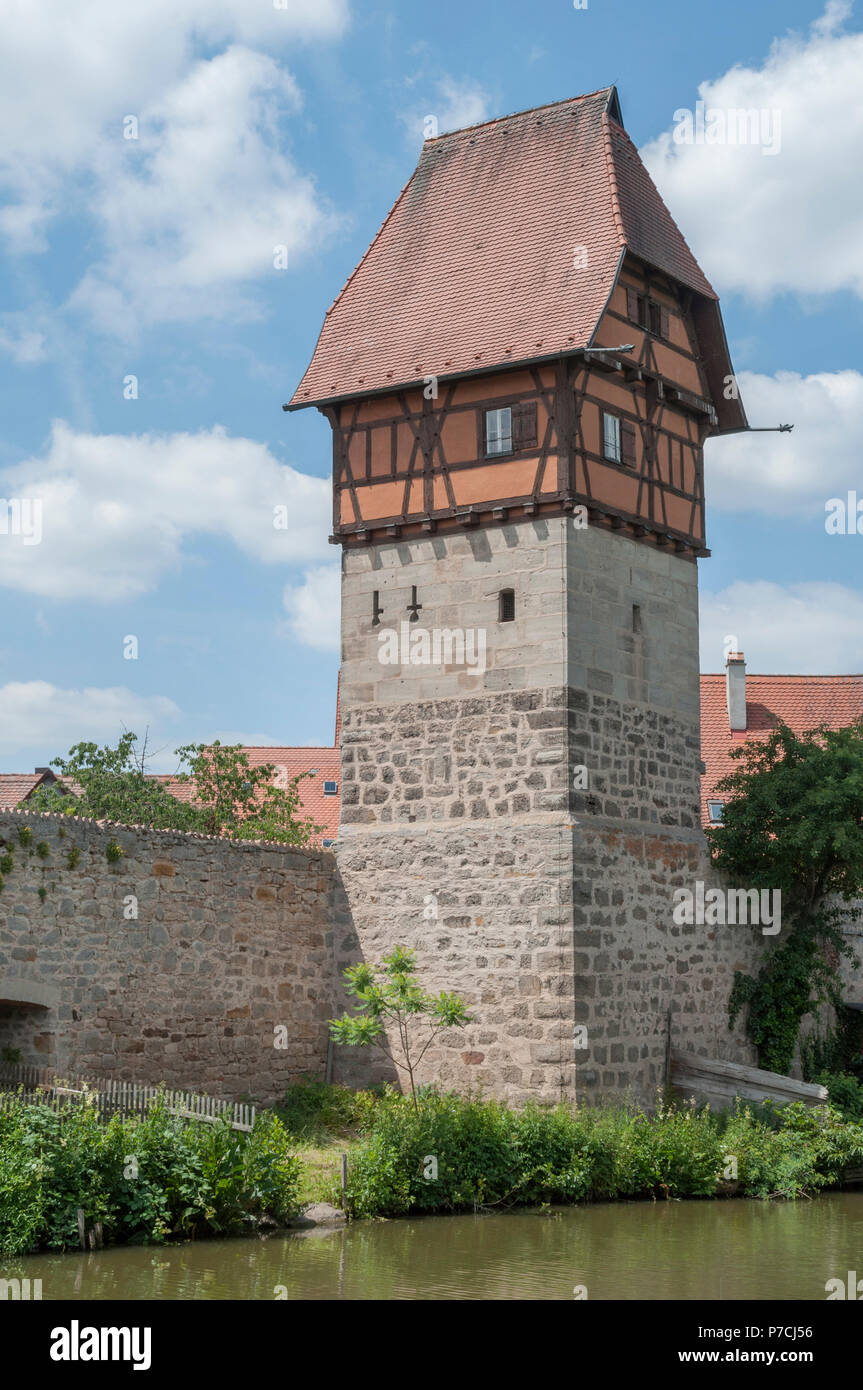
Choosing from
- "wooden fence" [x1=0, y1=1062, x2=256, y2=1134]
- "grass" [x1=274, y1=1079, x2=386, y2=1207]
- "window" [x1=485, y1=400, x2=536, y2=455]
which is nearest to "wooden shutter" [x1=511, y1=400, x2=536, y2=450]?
"window" [x1=485, y1=400, x2=536, y2=455]

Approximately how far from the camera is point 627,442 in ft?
64.7

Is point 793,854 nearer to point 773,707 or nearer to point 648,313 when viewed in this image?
point 648,313

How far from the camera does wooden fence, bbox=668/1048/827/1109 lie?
1872 cm

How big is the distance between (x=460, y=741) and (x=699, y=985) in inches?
173

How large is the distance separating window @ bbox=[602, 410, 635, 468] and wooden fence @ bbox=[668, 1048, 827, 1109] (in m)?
7.09

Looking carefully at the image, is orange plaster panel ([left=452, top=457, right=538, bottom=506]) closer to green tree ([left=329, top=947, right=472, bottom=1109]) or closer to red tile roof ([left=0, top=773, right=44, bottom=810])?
green tree ([left=329, top=947, right=472, bottom=1109])

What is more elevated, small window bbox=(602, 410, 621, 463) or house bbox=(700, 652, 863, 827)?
small window bbox=(602, 410, 621, 463)

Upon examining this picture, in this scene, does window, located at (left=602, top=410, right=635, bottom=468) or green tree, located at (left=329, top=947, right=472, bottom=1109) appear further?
window, located at (left=602, top=410, right=635, bottom=468)

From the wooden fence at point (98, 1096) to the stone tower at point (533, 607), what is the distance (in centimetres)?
377

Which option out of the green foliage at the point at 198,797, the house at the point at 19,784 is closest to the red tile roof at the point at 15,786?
the house at the point at 19,784

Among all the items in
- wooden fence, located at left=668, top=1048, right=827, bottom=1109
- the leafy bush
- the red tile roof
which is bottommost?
the leafy bush
